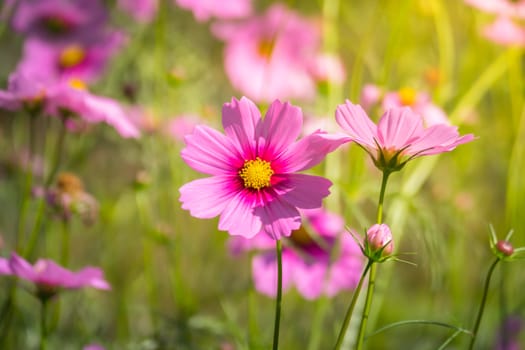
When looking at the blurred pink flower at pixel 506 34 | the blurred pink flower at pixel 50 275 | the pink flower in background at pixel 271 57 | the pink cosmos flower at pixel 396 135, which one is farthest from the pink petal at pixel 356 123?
the pink flower in background at pixel 271 57

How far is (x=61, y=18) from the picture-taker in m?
0.83

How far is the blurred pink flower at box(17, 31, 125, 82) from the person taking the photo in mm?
773

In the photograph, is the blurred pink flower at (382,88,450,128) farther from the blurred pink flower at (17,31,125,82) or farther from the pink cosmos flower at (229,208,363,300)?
the blurred pink flower at (17,31,125,82)

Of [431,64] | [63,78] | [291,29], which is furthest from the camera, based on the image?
[431,64]

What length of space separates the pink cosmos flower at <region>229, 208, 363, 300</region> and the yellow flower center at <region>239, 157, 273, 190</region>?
236mm

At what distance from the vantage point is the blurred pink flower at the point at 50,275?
0.40 meters

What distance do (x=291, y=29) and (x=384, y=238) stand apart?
2.06ft

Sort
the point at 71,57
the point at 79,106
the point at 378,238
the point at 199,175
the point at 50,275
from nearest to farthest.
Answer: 1. the point at 378,238
2. the point at 50,275
3. the point at 79,106
4. the point at 71,57
5. the point at 199,175

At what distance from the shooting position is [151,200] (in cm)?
108

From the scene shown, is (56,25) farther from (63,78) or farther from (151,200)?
(151,200)

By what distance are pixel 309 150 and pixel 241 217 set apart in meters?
0.05

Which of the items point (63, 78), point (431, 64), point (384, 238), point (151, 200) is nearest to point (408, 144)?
point (384, 238)

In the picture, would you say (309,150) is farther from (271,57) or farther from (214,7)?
(271,57)

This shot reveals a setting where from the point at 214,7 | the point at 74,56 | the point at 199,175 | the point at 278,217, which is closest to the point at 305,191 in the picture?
the point at 278,217
